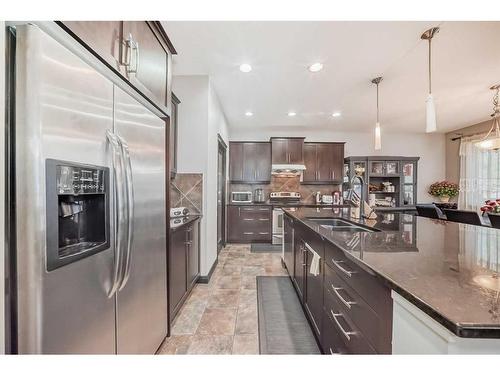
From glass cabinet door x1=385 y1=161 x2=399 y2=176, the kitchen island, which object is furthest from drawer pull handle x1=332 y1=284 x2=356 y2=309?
glass cabinet door x1=385 y1=161 x2=399 y2=176

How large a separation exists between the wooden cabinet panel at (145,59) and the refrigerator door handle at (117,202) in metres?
0.43

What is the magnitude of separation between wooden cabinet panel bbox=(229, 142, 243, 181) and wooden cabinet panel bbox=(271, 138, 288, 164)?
759mm

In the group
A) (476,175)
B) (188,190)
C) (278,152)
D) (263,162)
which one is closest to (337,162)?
(278,152)

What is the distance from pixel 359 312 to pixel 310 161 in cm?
492

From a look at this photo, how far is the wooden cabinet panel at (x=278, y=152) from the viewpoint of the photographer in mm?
5469

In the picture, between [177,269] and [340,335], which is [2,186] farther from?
[177,269]

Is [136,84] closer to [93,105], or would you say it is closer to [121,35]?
[121,35]

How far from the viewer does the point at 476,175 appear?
201 inches

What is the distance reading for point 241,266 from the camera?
371 cm

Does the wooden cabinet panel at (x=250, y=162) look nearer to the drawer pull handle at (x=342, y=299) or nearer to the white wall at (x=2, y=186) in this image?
the drawer pull handle at (x=342, y=299)

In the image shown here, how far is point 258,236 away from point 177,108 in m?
3.26

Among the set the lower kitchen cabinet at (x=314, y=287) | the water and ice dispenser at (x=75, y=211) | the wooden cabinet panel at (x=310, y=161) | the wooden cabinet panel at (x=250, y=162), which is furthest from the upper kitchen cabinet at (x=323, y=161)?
the water and ice dispenser at (x=75, y=211)

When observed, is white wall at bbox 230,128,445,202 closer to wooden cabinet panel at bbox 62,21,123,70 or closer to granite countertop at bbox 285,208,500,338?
granite countertop at bbox 285,208,500,338

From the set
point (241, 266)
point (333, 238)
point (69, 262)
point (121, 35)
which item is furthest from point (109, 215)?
point (241, 266)
